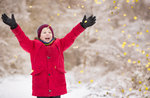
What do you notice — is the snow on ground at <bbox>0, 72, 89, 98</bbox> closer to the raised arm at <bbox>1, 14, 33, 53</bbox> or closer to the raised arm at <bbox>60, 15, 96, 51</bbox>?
the raised arm at <bbox>1, 14, 33, 53</bbox>

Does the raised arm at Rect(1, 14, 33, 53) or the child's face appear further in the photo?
the child's face

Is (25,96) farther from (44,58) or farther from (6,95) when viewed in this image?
(44,58)

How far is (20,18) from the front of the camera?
165 inches

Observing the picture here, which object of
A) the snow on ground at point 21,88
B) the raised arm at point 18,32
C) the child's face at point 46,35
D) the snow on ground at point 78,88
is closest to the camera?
the raised arm at point 18,32

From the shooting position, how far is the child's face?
2359mm

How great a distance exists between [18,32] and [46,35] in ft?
1.43

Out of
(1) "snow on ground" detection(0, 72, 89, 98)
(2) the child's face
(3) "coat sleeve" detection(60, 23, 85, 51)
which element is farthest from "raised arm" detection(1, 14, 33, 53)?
(1) "snow on ground" detection(0, 72, 89, 98)

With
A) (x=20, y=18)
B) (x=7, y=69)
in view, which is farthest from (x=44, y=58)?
(x=7, y=69)

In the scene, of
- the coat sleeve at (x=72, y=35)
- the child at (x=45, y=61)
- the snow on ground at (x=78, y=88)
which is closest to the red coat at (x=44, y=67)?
the child at (x=45, y=61)

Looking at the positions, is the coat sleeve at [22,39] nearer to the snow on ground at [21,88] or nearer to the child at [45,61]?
the child at [45,61]

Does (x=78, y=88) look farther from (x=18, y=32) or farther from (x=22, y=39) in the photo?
(x=18, y=32)

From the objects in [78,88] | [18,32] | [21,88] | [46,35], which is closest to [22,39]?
[18,32]

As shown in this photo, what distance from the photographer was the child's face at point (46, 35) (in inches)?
92.9

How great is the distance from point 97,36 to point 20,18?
10.2 ft
